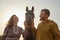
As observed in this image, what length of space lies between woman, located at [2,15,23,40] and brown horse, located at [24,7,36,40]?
0.12 metres

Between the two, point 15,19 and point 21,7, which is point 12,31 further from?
point 21,7

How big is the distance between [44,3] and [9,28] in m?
0.58

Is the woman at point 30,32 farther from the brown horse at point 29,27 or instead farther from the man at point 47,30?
the man at point 47,30

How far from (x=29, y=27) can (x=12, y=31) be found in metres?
0.24

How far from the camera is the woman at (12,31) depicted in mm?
1582

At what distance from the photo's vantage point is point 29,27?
148 cm

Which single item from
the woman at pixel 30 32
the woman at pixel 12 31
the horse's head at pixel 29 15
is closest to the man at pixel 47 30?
the woman at pixel 30 32

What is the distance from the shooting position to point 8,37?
Answer: 1.59 m

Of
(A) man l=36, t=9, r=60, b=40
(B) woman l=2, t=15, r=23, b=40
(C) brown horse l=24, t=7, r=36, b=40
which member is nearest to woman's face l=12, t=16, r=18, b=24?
(B) woman l=2, t=15, r=23, b=40

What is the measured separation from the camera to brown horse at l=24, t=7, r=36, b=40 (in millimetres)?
1456

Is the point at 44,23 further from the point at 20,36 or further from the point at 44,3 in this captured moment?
the point at 44,3

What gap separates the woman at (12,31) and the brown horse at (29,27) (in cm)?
12

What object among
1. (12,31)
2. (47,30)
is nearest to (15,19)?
(12,31)

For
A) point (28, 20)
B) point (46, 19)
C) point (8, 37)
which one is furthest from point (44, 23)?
point (8, 37)
